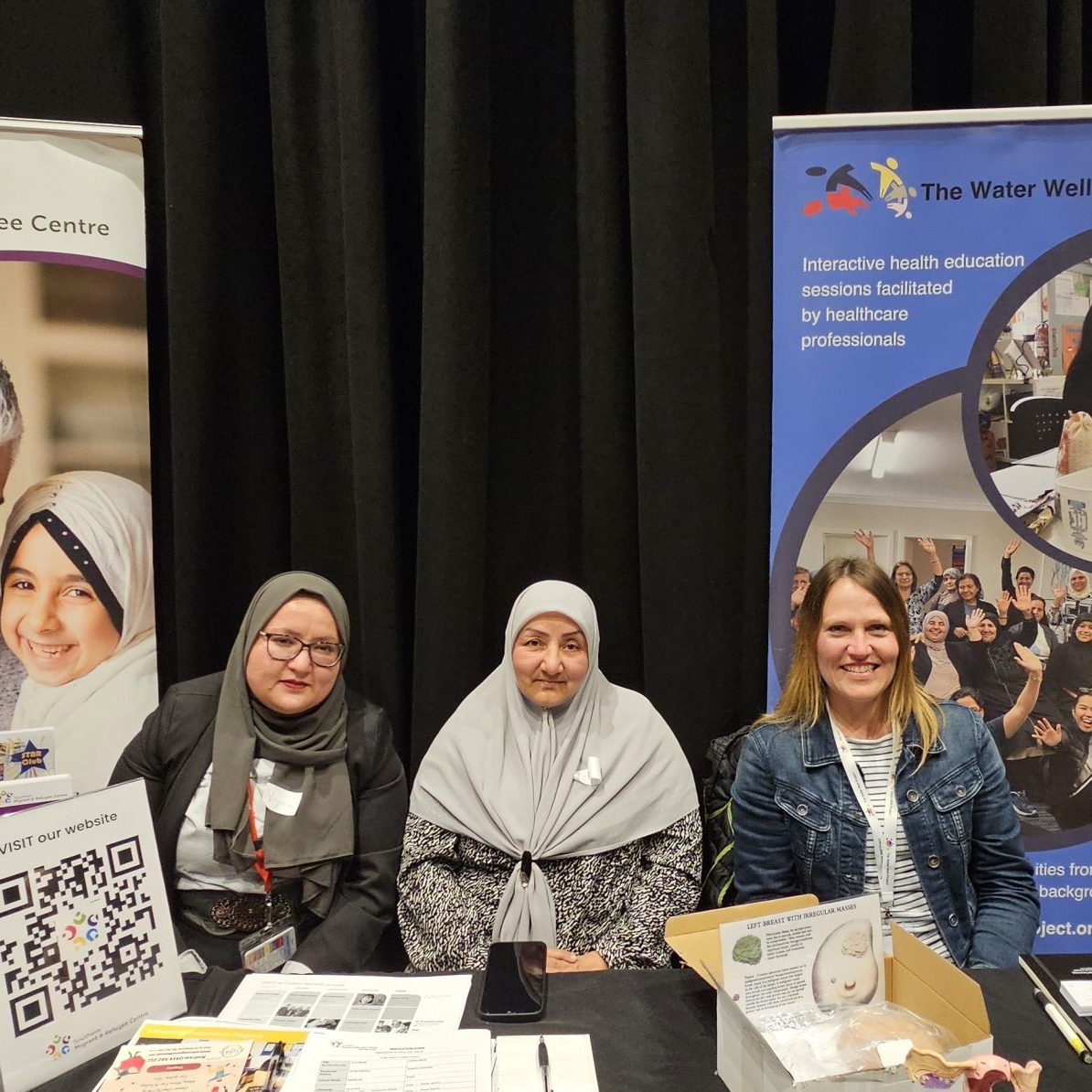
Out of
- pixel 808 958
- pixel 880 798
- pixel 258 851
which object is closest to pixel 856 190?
pixel 880 798

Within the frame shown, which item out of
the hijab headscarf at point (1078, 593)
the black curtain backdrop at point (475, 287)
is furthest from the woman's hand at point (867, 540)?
the hijab headscarf at point (1078, 593)

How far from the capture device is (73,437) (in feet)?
8.03

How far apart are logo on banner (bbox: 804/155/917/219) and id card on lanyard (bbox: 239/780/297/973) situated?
A: 184cm

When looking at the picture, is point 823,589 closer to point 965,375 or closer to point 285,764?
point 965,375

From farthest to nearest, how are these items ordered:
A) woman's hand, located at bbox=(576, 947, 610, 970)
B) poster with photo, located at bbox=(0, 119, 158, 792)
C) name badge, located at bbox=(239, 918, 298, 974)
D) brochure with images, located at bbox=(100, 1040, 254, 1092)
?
poster with photo, located at bbox=(0, 119, 158, 792), woman's hand, located at bbox=(576, 947, 610, 970), name badge, located at bbox=(239, 918, 298, 974), brochure with images, located at bbox=(100, 1040, 254, 1092)

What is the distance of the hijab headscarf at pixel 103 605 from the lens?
7.98 feet

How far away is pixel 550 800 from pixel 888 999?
0.91 meters

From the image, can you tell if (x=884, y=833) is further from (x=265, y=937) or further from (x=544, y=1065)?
(x=265, y=937)

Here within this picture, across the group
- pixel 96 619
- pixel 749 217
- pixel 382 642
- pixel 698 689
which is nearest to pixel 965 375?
pixel 749 217

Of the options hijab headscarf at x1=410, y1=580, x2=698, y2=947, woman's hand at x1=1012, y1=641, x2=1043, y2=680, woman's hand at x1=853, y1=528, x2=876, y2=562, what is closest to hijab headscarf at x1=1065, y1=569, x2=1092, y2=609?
woman's hand at x1=1012, y1=641, x2=1043, y2=680

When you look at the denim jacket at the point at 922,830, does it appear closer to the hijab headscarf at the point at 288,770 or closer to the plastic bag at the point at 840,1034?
the plastic bag at the point at 840,1034

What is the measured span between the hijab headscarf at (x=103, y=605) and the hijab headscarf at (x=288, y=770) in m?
0.55

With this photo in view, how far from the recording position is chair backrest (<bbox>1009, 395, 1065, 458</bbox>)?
2.31 metres

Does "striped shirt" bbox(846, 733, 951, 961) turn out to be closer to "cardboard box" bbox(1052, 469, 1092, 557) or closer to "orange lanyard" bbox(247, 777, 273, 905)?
"cardboard box" bbox(1052, 469, 1092, 557)
